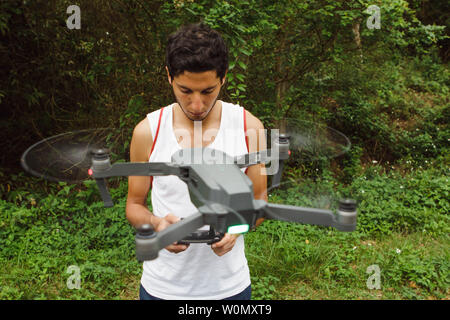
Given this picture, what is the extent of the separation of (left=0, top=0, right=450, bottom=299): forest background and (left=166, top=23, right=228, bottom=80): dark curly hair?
1.68 m

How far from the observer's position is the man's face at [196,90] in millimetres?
1183

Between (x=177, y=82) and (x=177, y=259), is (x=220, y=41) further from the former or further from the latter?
(x=177, y=259)

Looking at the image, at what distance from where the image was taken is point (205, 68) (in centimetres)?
118

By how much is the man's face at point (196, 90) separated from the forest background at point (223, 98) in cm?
168

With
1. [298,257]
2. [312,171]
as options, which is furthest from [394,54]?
[298,257]

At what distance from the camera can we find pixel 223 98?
4.11 metres

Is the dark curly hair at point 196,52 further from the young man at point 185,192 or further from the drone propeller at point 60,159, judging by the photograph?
the drone propeller at point 60,159

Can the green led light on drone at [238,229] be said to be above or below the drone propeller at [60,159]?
below

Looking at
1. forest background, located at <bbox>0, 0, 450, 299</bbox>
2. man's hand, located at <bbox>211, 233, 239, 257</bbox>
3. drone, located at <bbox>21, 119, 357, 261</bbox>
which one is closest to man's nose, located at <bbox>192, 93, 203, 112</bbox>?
drone, located at <bbox>21, 119, 357, 261</bbox>

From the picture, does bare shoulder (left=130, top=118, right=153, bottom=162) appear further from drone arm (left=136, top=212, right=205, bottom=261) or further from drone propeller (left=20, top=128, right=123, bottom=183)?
drone arm (left=136, top=212, right=205, bottom=261)

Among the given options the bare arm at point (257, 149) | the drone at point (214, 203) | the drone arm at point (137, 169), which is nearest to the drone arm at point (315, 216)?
the drone at point (214, 203)

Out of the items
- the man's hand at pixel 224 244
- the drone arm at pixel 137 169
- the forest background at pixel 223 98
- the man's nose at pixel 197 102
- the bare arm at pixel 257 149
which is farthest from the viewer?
the forest background at pixel 223 98

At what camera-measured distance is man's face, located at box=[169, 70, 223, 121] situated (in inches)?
46.6

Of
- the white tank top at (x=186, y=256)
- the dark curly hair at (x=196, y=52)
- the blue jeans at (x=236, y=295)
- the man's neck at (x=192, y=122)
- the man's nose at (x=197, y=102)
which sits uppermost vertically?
the dark curly hair at (x=196, y=52)
